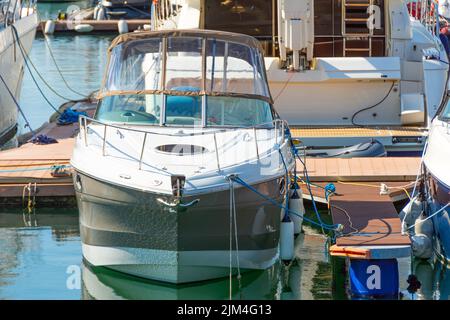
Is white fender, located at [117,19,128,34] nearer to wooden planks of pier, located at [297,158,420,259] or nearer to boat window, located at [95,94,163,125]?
wooden planks of pier, located at [297,158,420,259]

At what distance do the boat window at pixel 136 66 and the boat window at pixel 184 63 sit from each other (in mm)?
134

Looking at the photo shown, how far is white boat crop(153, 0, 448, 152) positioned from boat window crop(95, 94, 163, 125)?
428 centimetres

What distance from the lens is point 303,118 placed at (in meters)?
17.6

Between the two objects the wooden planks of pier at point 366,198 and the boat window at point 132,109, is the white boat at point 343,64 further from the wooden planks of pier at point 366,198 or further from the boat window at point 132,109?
the boat window at point 132,109

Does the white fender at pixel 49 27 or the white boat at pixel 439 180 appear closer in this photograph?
the white boat at pixel 439 180

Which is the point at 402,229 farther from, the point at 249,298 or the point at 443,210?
the point at 249,298

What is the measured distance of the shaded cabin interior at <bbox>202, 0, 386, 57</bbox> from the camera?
1850 centimetres

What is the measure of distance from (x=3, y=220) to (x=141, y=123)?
10.9 feet

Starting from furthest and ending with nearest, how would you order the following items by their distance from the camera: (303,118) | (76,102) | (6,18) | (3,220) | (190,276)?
(76,102)
(6,18)
(303,118)
(3,220)
(190,276)

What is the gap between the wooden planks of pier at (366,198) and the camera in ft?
36.7

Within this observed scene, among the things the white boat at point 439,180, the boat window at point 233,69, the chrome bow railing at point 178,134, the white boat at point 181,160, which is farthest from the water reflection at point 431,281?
the boat window at point 233,69

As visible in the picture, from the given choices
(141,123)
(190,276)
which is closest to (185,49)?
(141,123)

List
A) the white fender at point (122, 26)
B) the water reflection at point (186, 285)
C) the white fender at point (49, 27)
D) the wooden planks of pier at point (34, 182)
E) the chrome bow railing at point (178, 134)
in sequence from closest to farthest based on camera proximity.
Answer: the chrome bow railing at point (178, 134) → the water reflection at point (186, 285) → the wooden planks of pier at point (34, 182) → the white fender at point (122, 26) → the white fender at point (49, 27)

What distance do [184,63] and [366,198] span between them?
2.89m
